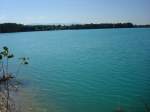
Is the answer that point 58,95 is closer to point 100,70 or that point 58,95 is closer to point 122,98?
point 122,98

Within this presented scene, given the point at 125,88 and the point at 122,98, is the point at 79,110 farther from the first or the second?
the point at 125,88

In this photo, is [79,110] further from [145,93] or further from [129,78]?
[129,78]

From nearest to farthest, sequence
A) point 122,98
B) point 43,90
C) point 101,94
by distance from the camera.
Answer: point 122,98 < point 101,94 < point 43,90

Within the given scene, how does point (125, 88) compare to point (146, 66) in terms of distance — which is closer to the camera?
point (125, 88)

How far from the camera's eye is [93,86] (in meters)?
22.1

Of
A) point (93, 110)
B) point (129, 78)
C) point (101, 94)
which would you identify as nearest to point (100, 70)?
point (129, 78)

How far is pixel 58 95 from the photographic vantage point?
19.5 metres

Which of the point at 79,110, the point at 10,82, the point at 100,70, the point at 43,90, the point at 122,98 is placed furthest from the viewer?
the point at 100,70

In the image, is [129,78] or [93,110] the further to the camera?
[129,78]

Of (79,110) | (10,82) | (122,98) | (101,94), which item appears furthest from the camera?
(10,82)

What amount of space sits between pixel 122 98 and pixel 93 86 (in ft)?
13.6

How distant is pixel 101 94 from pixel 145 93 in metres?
3.29

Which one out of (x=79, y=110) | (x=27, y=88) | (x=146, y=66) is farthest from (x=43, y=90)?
(x=146, y=66)

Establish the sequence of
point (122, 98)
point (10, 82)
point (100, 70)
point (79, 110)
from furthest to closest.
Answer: point (100, 70) < point (10, 82) < point (122, 98) < point (79, 110)
